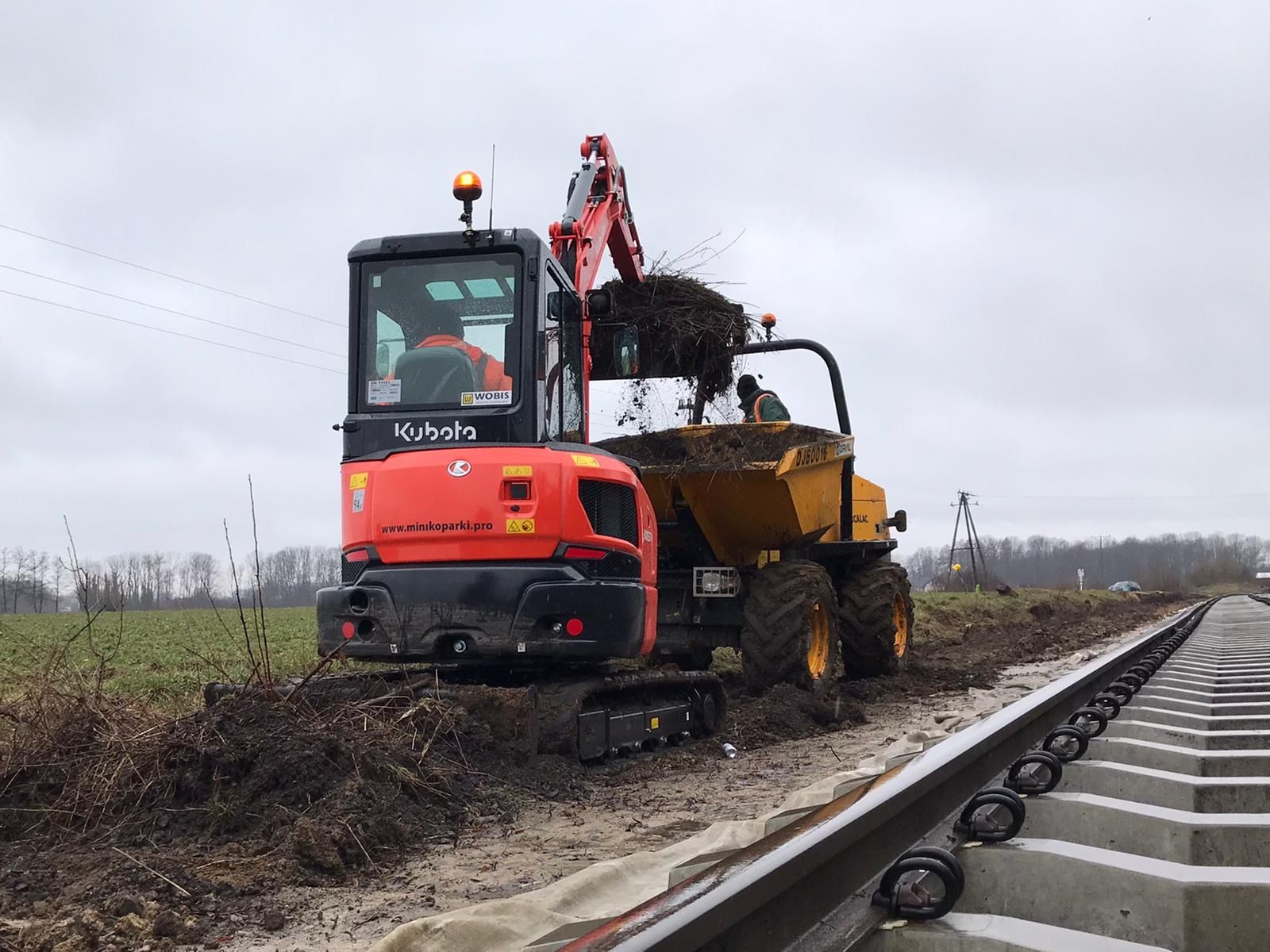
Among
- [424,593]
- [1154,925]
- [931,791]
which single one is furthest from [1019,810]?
[424,593]

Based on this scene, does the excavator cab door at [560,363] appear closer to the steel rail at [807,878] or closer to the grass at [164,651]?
the grass at [164,651]

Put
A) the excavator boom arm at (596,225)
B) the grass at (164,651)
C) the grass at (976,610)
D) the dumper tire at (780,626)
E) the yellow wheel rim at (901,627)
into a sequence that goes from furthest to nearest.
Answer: the grass at (976,610)
the yellow wheel rim at (901,627)
the dumper tire at (780,626)
the excavator boom arm at (596,225)
the grass at (164,651)

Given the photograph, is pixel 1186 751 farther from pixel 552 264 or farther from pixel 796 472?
pixel 796 472

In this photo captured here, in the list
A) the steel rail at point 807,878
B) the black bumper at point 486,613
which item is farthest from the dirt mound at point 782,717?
the steel rail at point 807,878

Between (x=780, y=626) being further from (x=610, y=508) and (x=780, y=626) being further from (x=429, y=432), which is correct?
(x=429, y=432)

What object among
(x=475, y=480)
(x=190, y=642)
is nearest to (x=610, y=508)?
(x=475, y=480)

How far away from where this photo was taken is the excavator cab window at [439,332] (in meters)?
6.79

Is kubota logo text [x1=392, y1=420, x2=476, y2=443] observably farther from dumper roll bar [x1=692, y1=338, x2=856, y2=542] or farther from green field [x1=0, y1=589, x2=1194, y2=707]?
dumper roll bar [x1=692, y1=338, x2=856, y2=542]

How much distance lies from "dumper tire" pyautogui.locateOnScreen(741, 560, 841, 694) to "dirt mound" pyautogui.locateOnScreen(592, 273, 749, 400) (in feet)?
6.29

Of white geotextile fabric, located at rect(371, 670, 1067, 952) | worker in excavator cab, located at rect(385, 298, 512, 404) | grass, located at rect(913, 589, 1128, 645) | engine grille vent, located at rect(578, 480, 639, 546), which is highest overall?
worker in excavator cab, located at rect(385, 298, 512, 404)

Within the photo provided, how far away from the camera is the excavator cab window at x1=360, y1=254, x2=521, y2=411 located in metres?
6.79

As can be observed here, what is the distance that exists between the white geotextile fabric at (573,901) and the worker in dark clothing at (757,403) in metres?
5.40

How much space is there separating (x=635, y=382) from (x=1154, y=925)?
8016mm

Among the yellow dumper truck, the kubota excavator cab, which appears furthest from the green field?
the yellow dumper truck
